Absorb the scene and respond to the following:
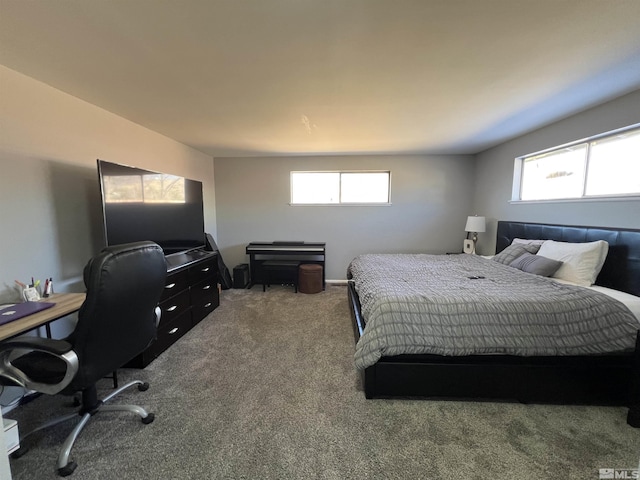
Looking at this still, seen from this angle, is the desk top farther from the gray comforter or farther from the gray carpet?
the gray comforter

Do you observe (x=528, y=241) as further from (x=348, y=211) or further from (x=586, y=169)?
(x=348, y=211)

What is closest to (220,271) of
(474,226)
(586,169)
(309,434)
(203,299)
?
(203,299)

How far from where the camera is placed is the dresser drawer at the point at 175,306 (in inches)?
97.3

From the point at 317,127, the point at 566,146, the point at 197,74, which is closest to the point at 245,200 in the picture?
the point at 317,127

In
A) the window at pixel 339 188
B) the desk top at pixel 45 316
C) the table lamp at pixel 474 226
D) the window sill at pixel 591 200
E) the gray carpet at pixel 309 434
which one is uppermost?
the window at pixel 339 188

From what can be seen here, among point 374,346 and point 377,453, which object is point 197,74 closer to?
point 374,346

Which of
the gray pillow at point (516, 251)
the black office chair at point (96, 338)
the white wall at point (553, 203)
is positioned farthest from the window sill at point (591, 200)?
the black office chair at point (96, 338)

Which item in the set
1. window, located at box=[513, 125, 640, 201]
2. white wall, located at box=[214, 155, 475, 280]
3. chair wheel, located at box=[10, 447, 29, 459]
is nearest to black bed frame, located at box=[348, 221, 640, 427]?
window, located at box=[513, 125, 640, 201]

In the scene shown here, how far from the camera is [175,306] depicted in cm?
262

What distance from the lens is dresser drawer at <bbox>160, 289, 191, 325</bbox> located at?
8.11 ft

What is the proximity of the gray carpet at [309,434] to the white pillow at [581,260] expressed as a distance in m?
1.02

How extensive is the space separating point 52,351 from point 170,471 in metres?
0.85

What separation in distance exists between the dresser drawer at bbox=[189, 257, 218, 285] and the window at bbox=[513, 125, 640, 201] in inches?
165

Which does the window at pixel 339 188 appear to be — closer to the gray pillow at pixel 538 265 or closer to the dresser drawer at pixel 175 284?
the gray pillow at pixel 538 265
